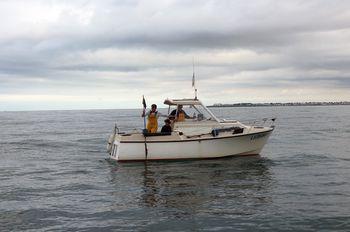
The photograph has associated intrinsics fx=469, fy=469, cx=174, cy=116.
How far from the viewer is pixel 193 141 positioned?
20438 millimetres

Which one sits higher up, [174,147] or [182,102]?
[182,102]

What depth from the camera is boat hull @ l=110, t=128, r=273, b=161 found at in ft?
66.3

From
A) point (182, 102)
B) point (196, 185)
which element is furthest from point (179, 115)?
point (196, 185)

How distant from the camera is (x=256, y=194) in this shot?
560 inches

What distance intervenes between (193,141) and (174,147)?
0.87 metres

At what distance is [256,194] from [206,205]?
6.88 ft

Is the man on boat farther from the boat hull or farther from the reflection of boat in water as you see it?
the reflection of boat in water

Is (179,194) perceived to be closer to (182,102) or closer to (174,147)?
(174,147)

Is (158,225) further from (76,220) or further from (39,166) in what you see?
(39,166)

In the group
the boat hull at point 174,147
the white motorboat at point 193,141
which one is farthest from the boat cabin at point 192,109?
the boat hull at point 174,147

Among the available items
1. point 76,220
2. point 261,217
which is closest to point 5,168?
point 76,220

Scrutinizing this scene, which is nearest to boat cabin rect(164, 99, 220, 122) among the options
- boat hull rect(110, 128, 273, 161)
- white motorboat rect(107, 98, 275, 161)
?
white motorboat rect(107, 98, 275, 161)

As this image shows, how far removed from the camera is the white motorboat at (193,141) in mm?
20234

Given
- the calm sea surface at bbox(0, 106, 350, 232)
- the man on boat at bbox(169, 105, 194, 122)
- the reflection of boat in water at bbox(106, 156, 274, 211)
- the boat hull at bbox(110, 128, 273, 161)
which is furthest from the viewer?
the man on boat at bbox(169, 105, 194, 122)
